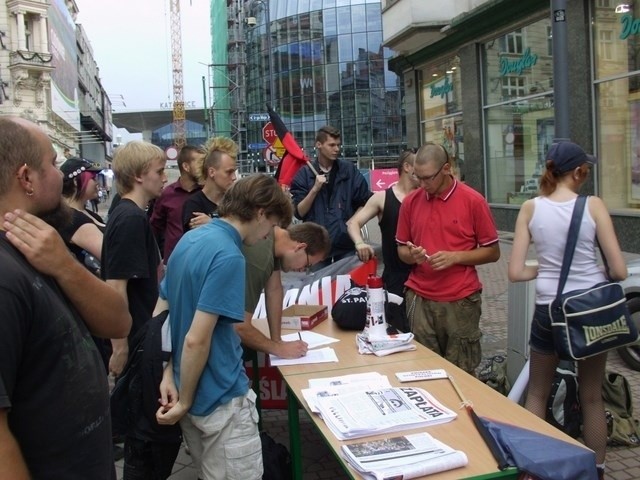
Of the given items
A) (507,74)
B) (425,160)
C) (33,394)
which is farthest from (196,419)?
(507,74)

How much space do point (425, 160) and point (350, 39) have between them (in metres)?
48.4

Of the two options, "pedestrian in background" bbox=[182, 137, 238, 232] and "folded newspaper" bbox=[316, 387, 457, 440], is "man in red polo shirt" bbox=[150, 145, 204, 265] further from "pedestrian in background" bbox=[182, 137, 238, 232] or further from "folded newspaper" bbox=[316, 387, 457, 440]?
"folded newspaper" bbox=[316, 387, 457, 440]

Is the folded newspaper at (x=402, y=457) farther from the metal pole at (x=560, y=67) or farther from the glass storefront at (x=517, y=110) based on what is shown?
the glass storefront at (x=517, y=110)

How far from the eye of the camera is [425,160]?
3.71 metres

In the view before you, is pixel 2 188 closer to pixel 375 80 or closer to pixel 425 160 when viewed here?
pixel 425 160

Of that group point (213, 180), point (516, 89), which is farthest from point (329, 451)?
point (516, 89)

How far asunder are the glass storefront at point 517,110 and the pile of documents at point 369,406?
→ 1140cm

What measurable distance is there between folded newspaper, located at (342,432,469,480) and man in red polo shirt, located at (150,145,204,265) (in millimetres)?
3664

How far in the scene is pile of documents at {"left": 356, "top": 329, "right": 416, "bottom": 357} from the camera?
11.0 ft

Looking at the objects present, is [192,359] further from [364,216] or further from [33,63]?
[33,63]

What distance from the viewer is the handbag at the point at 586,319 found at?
3.06 meters

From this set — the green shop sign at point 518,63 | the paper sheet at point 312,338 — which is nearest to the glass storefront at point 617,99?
the green shop sign at point 518,63

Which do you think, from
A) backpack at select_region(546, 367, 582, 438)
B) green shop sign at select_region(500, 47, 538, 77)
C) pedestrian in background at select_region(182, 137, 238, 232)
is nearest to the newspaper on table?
backpack at select_region(546, 367, 582, 438)

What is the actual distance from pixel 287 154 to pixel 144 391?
4.49 metres
